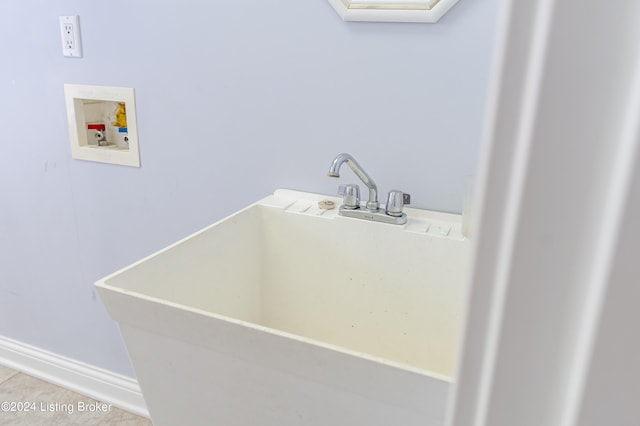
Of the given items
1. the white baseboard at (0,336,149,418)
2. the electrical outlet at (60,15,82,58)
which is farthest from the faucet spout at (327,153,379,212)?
the white baseboard at (0,336,149,418)

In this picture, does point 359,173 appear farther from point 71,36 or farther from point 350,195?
point 71,36

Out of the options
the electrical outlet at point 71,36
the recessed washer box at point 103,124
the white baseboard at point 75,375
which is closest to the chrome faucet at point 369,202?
the recessed washer box at point 103,124

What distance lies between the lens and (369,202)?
3.43ft

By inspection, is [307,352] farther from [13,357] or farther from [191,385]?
[13,357]

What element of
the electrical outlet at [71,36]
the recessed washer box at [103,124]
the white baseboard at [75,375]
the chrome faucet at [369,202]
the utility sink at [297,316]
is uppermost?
the electrical outlet at [71,36]

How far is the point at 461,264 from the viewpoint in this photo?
3.10 ft

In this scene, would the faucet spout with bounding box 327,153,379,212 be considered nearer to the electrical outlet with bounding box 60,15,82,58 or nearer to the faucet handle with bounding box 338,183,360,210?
the faucet handle with bounding box 338,183,360,210

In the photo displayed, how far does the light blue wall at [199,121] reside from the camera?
102cm

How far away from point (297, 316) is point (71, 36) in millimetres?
1023

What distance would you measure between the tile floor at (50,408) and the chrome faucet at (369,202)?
1.13 m

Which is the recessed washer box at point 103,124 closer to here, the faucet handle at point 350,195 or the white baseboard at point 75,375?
the faucet handle at point 350,195

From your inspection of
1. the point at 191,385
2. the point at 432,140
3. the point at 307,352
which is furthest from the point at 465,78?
the point at 191,385

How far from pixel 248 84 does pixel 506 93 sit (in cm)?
99

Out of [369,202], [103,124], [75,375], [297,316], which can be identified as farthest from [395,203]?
[75,375]
